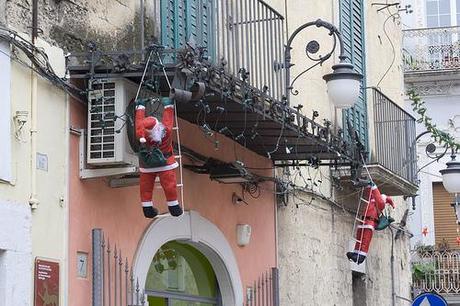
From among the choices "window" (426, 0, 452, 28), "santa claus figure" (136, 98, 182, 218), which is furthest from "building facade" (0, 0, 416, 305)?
"window" (426, 0, 452, 28)

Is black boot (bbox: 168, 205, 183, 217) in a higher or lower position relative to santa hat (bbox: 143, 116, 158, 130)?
lower

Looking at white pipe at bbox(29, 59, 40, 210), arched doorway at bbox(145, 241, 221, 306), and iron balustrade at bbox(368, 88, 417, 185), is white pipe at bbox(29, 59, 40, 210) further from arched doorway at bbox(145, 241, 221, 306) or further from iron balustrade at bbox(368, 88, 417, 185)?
iron balustrade at bbox(368, 88, 417, 185)

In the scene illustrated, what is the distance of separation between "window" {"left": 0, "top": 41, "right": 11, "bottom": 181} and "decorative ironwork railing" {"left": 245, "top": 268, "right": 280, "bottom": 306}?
14.9 feet

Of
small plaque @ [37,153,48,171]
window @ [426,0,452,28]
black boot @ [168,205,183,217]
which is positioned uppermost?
window @ [426,0,452,28]

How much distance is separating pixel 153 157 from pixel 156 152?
5cm

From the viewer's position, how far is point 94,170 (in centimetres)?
976

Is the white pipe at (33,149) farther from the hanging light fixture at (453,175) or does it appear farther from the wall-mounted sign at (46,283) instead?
the hanging light fixture at (453,175)

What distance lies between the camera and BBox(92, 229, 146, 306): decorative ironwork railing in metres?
9.84

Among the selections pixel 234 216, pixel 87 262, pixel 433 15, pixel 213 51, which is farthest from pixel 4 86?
pixel 433 15

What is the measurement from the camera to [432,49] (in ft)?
90.3

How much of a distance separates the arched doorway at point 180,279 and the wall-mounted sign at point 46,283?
75.8 inches

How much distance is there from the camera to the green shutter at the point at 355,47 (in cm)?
1630

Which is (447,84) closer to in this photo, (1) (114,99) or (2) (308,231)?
(2) (308,231)

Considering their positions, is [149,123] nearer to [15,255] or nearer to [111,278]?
[15,255]
